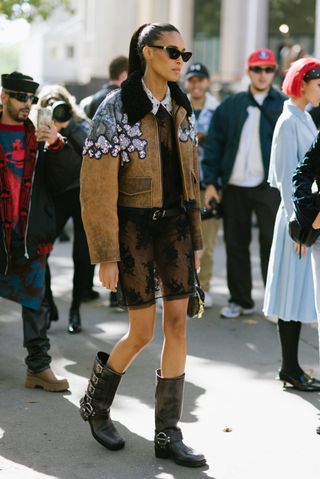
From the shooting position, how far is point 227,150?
822 centimetres

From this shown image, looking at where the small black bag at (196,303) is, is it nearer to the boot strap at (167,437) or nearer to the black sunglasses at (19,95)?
the boot strap at (167,437)

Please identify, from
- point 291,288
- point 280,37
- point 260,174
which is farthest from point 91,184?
point 280,37

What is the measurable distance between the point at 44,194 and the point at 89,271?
2.33 metres

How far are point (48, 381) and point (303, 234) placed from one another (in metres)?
1.91

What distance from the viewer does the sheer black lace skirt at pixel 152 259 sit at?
4762mm

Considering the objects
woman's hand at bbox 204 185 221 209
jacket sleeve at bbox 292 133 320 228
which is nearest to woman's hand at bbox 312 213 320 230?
jacket sleeve at bbox 292 133 320 228

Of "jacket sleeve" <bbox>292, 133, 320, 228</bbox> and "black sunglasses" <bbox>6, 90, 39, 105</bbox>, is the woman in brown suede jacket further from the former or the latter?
"black sunglasses" <bbox>6, 90, 39, 105</bbox>

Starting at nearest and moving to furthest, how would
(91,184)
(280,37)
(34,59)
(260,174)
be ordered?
(91,184) < (260,174) < (280,37) < (34,59)

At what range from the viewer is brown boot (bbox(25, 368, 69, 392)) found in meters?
6.02

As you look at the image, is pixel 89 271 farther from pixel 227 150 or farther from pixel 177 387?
pixel 177 387

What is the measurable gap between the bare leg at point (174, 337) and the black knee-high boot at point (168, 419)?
0.05 m

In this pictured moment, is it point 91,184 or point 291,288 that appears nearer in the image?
point 91,184

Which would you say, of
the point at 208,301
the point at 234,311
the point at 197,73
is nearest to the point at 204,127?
the point at 197,73

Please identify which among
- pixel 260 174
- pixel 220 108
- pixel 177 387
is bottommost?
pixel 177 387
